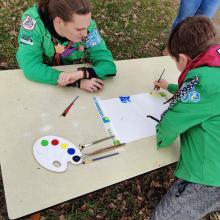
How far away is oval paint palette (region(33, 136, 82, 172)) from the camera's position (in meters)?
1.36

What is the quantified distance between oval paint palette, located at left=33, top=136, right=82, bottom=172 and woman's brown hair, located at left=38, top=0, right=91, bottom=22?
0.73 m

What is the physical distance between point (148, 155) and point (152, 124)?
0.81ft

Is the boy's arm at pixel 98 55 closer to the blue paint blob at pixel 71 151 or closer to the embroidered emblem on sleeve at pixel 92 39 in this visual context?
the embroidered emblem on sleeve at pixel 92 39

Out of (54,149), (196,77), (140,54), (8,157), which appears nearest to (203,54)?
(196,77)

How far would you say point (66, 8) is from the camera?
66.0 inches

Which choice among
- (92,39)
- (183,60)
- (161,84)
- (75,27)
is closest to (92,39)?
(92,39)

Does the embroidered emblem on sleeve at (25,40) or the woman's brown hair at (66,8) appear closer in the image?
the woman's brown hair at (66,8)

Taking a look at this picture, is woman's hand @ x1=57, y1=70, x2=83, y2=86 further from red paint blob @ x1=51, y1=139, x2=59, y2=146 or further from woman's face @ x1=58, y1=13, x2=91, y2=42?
red paint blob @ x1=51, y1=139, x2=59, y2=146

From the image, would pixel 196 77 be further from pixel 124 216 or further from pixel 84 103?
pixel 124 216

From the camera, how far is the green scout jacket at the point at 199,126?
1.43 meters

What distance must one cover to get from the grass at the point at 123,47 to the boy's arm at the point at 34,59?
0.78 m

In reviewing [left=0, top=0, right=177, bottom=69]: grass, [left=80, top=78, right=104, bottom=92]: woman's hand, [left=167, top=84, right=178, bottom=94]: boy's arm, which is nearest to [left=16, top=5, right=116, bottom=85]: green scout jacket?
[left=80, top=78, right=104, bottom=92]: woman's hand

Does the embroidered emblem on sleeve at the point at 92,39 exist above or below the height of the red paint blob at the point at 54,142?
above

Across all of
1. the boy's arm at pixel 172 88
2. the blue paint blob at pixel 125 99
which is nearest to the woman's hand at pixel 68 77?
the blue paint blob at pixel 125 99
